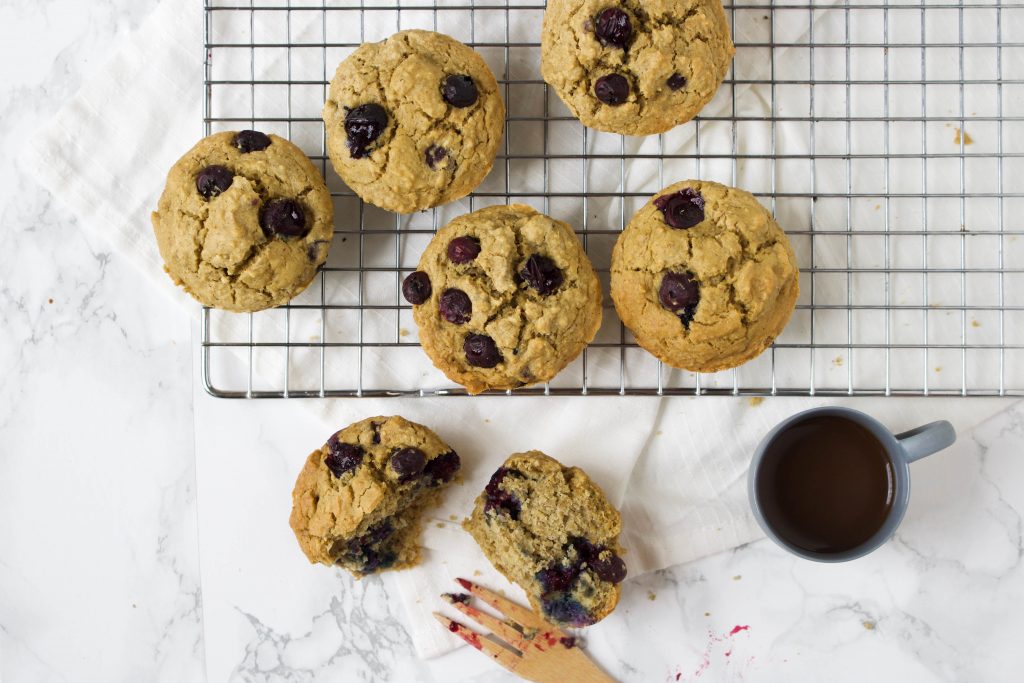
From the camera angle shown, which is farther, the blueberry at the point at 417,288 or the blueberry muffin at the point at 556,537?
the blueberry muffin at the point at 556,537

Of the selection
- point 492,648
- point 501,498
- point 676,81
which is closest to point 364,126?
point 676,81

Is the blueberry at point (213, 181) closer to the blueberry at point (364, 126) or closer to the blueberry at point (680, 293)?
the blueberry at point (364, 126)

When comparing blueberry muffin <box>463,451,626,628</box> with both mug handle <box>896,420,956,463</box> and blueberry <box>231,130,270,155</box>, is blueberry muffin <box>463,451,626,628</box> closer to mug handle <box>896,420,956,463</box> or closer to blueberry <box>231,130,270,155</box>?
mug handle <box>896,420,956,463</box>

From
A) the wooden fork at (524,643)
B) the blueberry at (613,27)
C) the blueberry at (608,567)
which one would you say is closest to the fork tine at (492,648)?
the wooden fork at (524,643)

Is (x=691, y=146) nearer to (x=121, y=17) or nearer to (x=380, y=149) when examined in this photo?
(x=380, y=149)

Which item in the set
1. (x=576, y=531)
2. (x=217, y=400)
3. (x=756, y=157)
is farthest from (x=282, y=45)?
(x=576, y=531)

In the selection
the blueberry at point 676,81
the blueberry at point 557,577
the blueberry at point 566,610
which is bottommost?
the blueberry at point 566,610

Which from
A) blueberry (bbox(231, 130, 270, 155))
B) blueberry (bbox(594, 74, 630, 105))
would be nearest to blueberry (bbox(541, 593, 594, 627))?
blueberry (bbox(594, 74, 630, 105))
